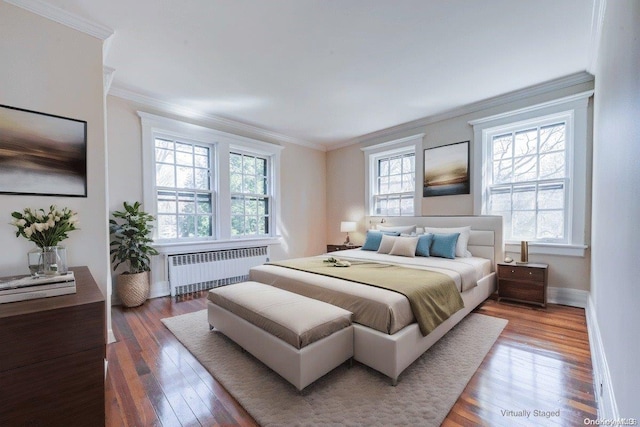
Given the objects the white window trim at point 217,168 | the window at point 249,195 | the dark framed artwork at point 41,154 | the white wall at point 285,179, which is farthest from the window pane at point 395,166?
the dark framed artwork at point 41,154

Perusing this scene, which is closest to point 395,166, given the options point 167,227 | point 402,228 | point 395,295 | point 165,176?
point 402,228

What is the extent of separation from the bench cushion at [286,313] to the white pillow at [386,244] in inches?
82.0

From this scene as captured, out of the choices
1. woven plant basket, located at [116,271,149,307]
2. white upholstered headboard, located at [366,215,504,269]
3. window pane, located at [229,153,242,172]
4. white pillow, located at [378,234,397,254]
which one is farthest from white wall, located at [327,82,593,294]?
woven plant basket, located at [116,271,149,307]

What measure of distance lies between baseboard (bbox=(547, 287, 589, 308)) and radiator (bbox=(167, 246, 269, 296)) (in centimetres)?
429

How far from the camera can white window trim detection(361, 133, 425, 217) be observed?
467 centimetres

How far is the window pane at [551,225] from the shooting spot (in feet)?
11.2

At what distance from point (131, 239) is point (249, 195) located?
2.04 m

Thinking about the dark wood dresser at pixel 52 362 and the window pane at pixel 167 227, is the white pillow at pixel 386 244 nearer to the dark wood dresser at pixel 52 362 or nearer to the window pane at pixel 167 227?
the window pane at pixel 167 227

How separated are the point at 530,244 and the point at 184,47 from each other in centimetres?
469

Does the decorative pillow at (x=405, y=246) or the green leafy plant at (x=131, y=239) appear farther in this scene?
the decorative pillow at (x=405, y=246)

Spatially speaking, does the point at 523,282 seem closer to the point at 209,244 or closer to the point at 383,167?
the point at 383,167

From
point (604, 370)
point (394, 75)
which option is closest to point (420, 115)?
point (394, 75)

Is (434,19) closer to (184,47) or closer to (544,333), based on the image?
(184,47)

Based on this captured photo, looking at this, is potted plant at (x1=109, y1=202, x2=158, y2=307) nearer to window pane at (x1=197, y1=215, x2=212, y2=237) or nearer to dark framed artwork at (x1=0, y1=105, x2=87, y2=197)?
window pane at (x1=197, y1=215, x2=212, y2=237)
